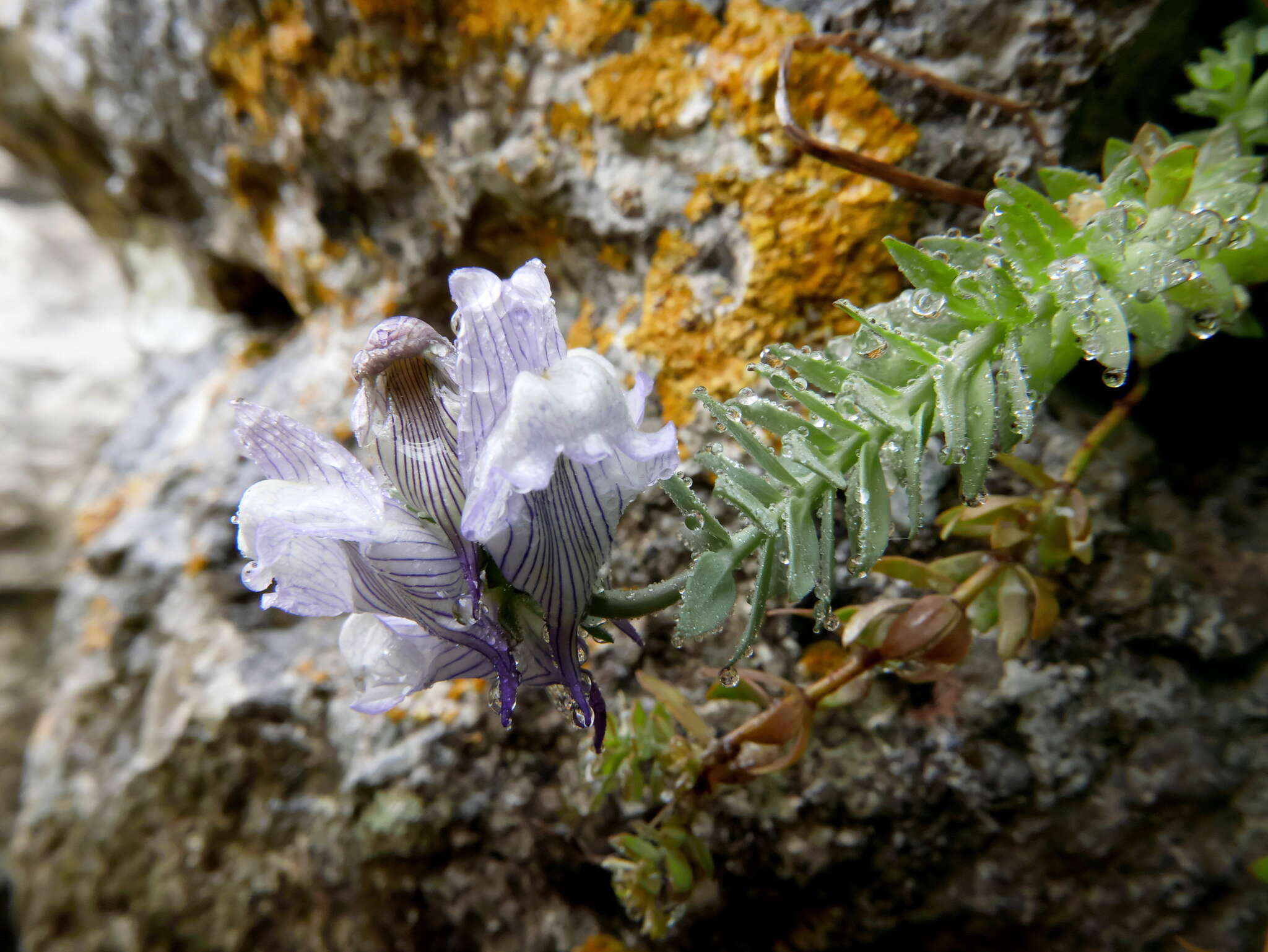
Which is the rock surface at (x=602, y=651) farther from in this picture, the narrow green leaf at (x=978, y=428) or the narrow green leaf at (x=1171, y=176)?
the narrow green leaf at (x=978, y=428)

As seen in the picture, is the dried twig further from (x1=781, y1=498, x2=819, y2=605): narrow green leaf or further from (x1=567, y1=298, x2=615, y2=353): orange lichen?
(x1=781, y1=498, x2=819, y2=605): narrow green leaf

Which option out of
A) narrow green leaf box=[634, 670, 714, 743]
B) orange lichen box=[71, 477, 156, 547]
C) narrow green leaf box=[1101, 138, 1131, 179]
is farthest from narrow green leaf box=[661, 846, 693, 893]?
orange lichen box=[71, 477, 156, 547]

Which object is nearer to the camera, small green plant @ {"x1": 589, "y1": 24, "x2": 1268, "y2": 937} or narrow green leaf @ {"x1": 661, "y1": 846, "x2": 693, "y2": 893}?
small green plant @ {"x1": 589, "y1": 24, "x2": 1268, "y2": 937}

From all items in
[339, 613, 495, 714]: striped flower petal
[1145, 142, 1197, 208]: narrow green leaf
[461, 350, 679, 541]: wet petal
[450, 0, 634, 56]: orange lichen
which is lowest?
[339, 613, 495, 714]: striped flower petal

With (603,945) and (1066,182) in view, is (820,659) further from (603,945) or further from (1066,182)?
(1066,182)

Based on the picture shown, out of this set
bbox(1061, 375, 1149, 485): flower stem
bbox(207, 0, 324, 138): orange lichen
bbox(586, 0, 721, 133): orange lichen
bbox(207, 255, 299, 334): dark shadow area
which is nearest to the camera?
bbox(1061, 375, 1149, 485): flower stem

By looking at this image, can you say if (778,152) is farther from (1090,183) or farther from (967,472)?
(967,472)
